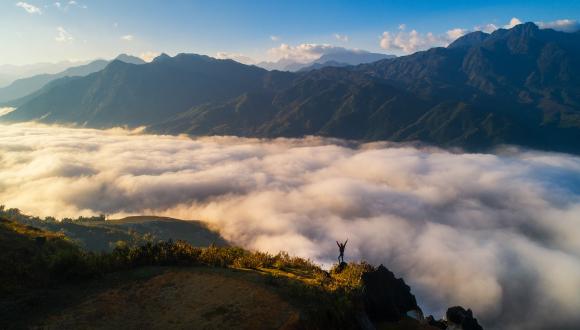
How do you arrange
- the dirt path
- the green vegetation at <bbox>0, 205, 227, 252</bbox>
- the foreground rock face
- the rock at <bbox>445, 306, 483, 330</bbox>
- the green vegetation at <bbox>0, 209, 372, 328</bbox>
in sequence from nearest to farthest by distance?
the dirt path → the green vegetation at <bbox>0, 209, 372, 328</bbox> → the foreground rock face → the rock at <bbox>445, 306, 483, 330</bbox> → the green vegetation at <bbox>0, 205, 227, 252</bbox>

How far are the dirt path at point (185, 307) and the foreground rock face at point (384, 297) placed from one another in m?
7.21

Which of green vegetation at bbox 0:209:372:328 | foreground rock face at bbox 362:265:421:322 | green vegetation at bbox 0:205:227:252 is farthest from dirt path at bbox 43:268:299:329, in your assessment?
green vegetation at bbox 0:205:227:252

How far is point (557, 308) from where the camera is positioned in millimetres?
174750

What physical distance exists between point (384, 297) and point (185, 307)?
1310 centimetres

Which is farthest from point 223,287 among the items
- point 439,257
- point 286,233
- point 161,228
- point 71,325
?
point 439,257

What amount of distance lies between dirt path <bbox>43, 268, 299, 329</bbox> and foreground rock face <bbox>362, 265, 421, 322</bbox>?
721 cm

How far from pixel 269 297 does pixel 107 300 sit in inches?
352

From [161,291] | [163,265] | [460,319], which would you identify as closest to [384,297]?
[460,319]

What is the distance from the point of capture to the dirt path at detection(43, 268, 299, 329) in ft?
63.4

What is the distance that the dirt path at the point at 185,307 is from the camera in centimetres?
1931

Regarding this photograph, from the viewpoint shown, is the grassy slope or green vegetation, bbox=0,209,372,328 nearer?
the grassy slope

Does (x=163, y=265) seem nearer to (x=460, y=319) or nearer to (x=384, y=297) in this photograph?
(x=384, y=297)

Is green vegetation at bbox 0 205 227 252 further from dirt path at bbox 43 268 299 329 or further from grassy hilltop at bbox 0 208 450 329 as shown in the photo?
dirt path at bbox 43 268 299 329

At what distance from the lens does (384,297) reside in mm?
26438
